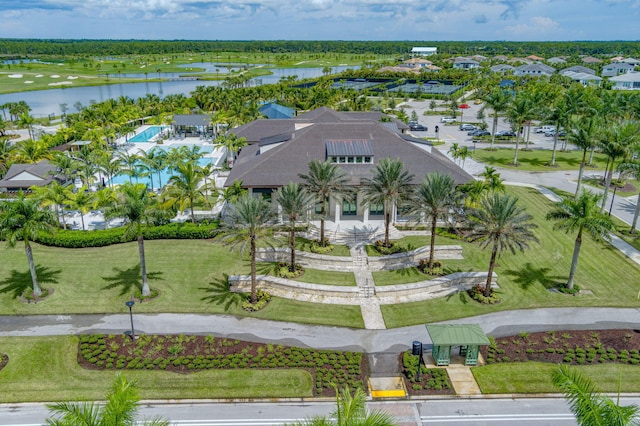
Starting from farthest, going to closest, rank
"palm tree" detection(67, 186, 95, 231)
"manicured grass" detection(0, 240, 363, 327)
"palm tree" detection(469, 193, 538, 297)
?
"palm tree" detection(67, 186, 95, 231) → "manicured grass" detection(0, 240, 363, 327) → "palm tree" detection(469, 193, 538, 297)

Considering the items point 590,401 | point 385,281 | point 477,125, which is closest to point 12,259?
point 385,281

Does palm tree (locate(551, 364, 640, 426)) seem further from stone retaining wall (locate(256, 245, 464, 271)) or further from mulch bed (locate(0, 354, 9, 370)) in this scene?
mulch bed (locate(0, 354, 9, 370))

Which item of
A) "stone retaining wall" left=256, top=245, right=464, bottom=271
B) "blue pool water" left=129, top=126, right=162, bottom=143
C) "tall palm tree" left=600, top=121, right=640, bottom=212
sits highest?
"tall palm tree" left=600, top=121, right=640, bottom=212

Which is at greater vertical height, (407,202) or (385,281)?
(407,202)

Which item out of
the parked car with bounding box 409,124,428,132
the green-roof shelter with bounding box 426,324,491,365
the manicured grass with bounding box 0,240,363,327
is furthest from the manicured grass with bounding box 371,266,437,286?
the parked car with bounding box 409,124,428,132

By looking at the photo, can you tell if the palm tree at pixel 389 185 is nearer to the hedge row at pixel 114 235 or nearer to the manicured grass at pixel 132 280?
the manicured grass at pixel 132 280

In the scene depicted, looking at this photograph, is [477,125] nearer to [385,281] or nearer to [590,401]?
[385,281]
